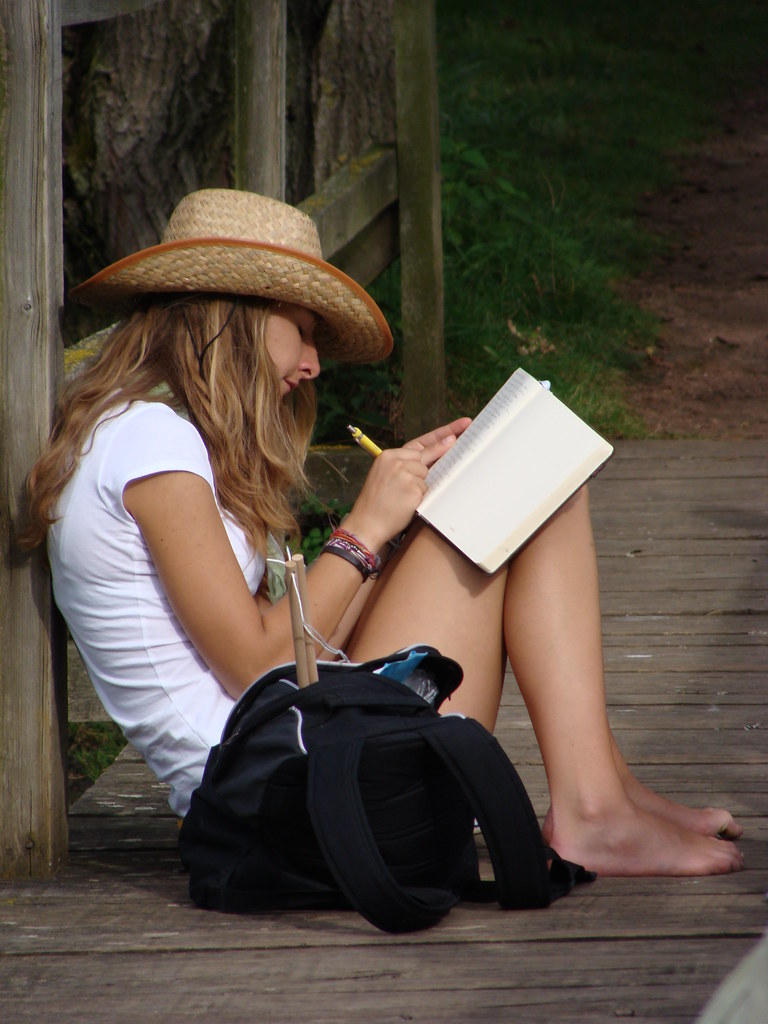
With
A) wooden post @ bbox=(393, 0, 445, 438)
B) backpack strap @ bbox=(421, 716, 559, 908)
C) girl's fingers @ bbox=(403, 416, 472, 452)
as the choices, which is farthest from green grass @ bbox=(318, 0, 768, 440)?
backpack strap @ bbox=(421, 716, 559, 908)

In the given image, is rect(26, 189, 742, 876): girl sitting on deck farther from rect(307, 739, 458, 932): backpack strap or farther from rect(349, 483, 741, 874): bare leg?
rect(307, 739, 458, 932): backpack strap

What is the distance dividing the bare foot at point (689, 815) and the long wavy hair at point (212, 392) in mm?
786

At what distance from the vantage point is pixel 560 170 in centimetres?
914

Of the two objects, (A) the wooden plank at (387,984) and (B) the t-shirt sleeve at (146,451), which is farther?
(B) the t-shirt sleeve at (146,451)

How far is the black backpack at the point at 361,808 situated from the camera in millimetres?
1802

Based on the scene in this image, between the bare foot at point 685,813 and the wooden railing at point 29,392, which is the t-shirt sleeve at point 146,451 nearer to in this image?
the wooden railing at point 29,392

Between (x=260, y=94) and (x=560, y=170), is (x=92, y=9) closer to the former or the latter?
(x=260, y=94)

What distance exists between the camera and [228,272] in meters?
2.23

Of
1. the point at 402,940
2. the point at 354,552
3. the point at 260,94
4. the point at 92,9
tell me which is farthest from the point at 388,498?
the point at 260,94

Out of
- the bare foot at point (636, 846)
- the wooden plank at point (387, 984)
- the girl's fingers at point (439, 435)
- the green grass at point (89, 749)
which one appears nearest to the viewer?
the wooden plank at point (387, 984)

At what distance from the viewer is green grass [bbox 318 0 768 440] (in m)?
5.94

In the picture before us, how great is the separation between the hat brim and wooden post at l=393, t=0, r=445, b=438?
2341 millimetres

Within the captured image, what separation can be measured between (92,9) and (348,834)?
5.13ft

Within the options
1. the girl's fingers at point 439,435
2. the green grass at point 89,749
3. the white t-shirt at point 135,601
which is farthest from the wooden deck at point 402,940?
the green grass at point 89,749
